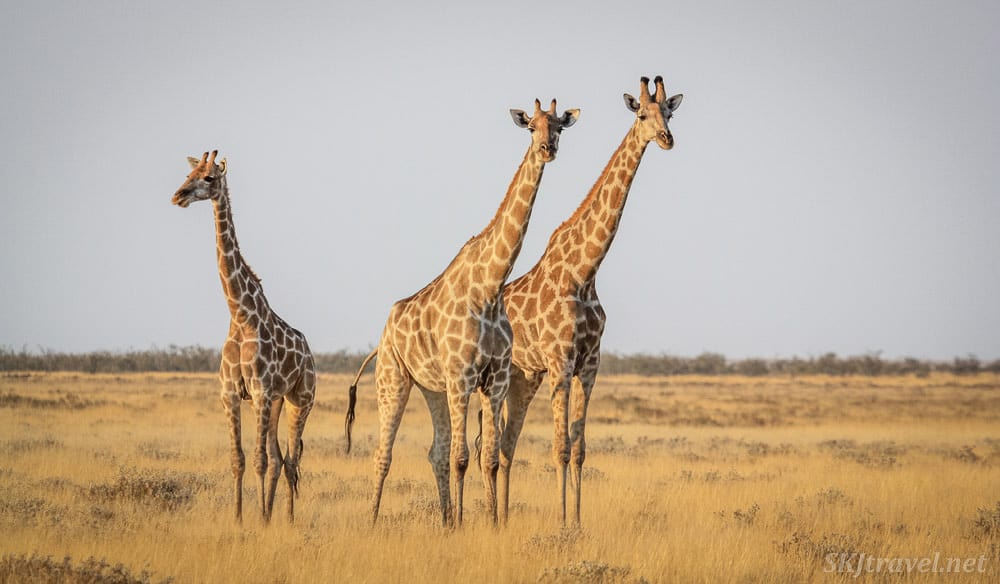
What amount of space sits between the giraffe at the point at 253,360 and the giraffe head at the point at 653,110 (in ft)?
15.3

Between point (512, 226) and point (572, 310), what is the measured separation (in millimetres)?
1379

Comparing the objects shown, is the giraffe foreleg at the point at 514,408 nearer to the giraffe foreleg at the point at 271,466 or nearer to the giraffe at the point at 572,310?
the giraffe at the point at 572,310

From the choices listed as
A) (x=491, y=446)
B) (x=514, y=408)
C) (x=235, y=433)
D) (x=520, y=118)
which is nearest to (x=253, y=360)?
(x=235, y=433)

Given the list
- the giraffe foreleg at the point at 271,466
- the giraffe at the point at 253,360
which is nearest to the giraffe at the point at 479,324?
the giraffe foreleg at the point at 271,466

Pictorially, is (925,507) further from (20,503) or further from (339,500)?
(20,503)

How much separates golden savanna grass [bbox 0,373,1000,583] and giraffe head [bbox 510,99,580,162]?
3.80 m

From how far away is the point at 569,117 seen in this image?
410 inches

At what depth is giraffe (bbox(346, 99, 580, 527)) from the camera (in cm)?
1036

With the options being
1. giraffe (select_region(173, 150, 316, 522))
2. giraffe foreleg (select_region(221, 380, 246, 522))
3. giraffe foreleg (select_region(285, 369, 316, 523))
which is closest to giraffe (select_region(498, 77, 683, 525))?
giraffe foreleg (select_region(285, 369, 316, 523))

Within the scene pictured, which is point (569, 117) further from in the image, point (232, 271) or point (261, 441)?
point (261, 441)

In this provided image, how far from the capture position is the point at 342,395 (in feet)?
131

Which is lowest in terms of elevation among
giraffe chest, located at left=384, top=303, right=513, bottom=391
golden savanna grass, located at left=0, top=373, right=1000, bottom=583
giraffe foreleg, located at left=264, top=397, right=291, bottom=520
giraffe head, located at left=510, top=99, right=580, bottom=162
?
golden savanna grass, located at left=0, top=373, right=1000, bottom=583

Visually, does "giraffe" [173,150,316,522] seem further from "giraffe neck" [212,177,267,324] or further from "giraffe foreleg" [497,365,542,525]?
"giraffe foreleg" [497,365,542,525]

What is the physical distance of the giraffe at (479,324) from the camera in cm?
1036
